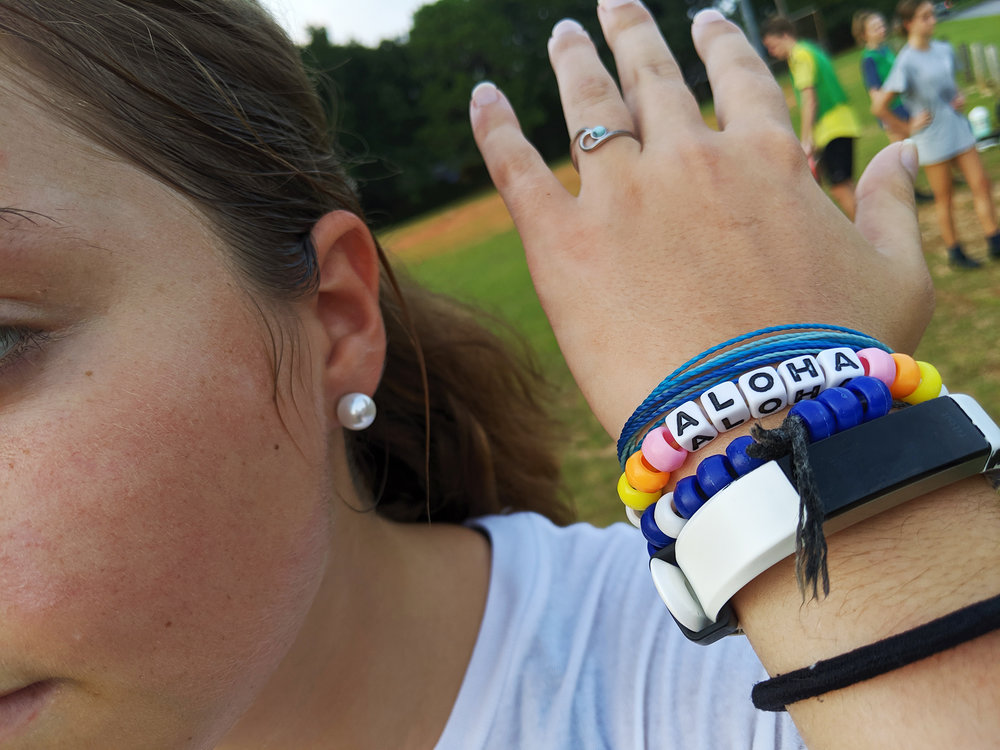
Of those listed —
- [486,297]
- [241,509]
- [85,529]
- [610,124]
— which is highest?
[610,124]

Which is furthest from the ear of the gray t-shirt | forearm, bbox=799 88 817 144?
forearm, bbox=799 88 817 144

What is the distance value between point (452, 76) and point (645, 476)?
132 ft

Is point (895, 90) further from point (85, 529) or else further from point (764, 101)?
point (85, 529)

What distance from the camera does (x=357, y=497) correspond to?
5.53ft

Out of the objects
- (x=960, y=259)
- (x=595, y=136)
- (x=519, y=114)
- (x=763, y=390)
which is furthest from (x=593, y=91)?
(x=519, y=114)

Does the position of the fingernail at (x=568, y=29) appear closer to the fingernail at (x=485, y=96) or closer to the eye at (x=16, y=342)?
the fingernail at (x=485, y=96)

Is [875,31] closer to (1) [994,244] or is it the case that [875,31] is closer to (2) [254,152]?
(1) [994,244]

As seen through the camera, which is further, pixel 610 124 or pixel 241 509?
pixel 610 124

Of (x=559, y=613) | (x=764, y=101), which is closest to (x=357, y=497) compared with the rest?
(x=559, y=613)

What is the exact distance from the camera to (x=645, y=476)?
3.40 ft

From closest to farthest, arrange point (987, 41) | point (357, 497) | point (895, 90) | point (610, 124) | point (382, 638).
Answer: point (610, 124)
point (382, 638)
point (357, 497)
point (895, 90)
point (987, 41)

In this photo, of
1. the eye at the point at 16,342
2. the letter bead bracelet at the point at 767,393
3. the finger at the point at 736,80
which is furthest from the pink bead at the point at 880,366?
the eye at the point at 16,342

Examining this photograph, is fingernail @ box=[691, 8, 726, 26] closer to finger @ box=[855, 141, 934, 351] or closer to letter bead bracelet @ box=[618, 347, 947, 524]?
finger @ box=[855, 141, 934, 351]

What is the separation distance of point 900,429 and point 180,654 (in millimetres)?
1057
